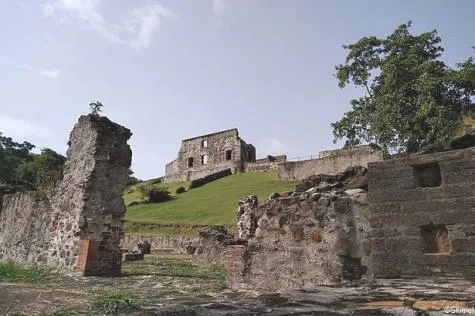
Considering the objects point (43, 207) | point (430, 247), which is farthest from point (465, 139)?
point (43, 207)

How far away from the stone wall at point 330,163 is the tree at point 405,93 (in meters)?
10.0

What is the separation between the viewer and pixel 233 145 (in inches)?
2218

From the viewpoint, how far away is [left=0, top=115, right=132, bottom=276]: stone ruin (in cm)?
1055

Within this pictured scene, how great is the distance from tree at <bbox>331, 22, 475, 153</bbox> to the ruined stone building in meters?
24.9

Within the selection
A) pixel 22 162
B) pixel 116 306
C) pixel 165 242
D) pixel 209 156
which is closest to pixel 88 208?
pixel 116 306

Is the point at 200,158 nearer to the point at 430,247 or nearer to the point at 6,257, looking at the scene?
the point at 6,257

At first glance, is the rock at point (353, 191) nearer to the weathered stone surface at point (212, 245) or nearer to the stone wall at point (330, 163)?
the weathered stone surface at point (212, 245)

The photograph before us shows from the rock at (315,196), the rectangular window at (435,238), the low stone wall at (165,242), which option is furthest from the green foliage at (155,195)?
the rectangular window at (435,238)

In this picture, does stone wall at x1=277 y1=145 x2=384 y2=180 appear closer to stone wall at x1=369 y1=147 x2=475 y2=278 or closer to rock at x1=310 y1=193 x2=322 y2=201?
rock at x1=310 y1=193 x2=322 y2=201

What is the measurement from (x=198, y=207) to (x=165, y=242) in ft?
25.8

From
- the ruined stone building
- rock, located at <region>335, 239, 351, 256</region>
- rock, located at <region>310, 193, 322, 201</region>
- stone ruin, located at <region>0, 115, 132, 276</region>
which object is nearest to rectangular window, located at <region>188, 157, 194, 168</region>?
the ruined stone building

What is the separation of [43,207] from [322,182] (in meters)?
9.11

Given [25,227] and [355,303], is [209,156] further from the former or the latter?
[355,303]

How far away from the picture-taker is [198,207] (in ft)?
106
